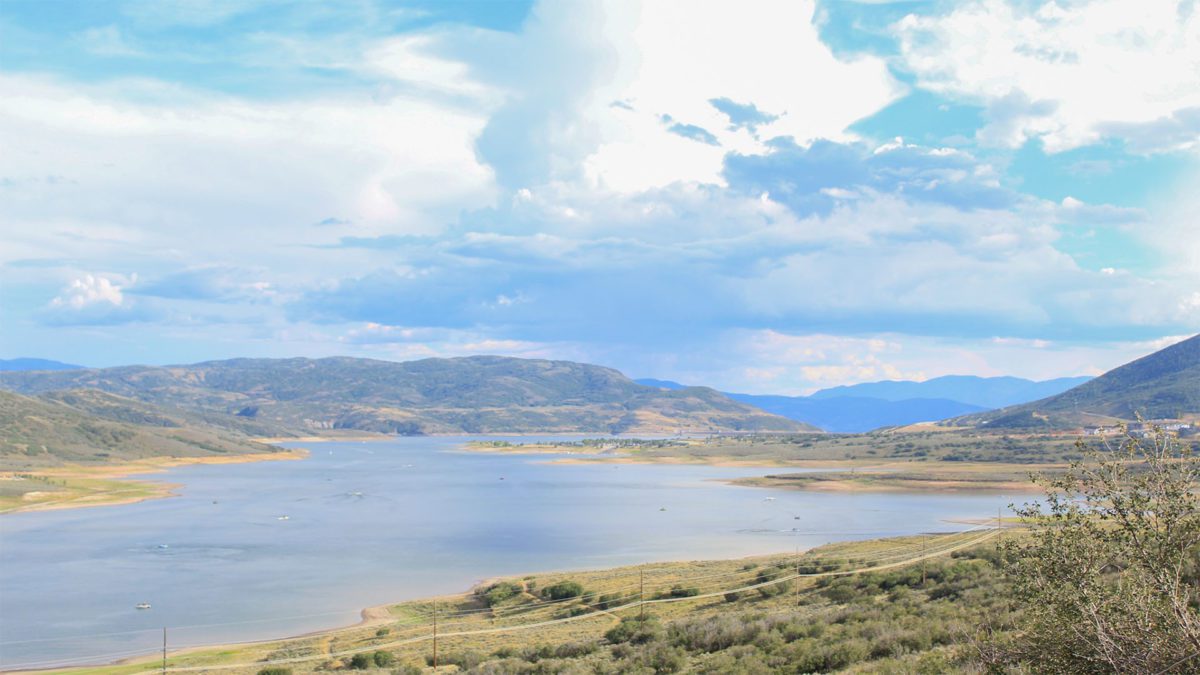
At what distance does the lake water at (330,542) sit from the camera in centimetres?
4331

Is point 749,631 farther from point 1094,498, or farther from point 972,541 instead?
point 972,541

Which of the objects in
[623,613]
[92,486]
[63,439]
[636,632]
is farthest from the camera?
[63,439]

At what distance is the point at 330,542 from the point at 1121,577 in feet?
218

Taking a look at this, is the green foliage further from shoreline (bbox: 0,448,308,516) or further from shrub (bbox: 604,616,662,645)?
shoreline (bbox: 0,448,308,516)

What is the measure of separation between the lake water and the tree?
35928 millimetres

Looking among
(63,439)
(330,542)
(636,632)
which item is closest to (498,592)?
(636,632)

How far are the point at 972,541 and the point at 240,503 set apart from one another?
7966 centimetres

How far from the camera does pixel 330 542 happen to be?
230 ft

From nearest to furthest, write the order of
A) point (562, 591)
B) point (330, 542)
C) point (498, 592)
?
point (562, 591)
point (498, 592)
point (330, 542)

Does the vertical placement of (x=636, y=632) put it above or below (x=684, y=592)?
above

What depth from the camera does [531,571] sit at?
2197 inches

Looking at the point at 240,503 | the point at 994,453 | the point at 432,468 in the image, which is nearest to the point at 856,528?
the point at 240,503

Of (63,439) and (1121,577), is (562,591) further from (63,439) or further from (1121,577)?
(63,439)

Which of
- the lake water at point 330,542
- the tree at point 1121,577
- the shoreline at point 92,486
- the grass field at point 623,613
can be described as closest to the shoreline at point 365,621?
the grass field at point 623,613
